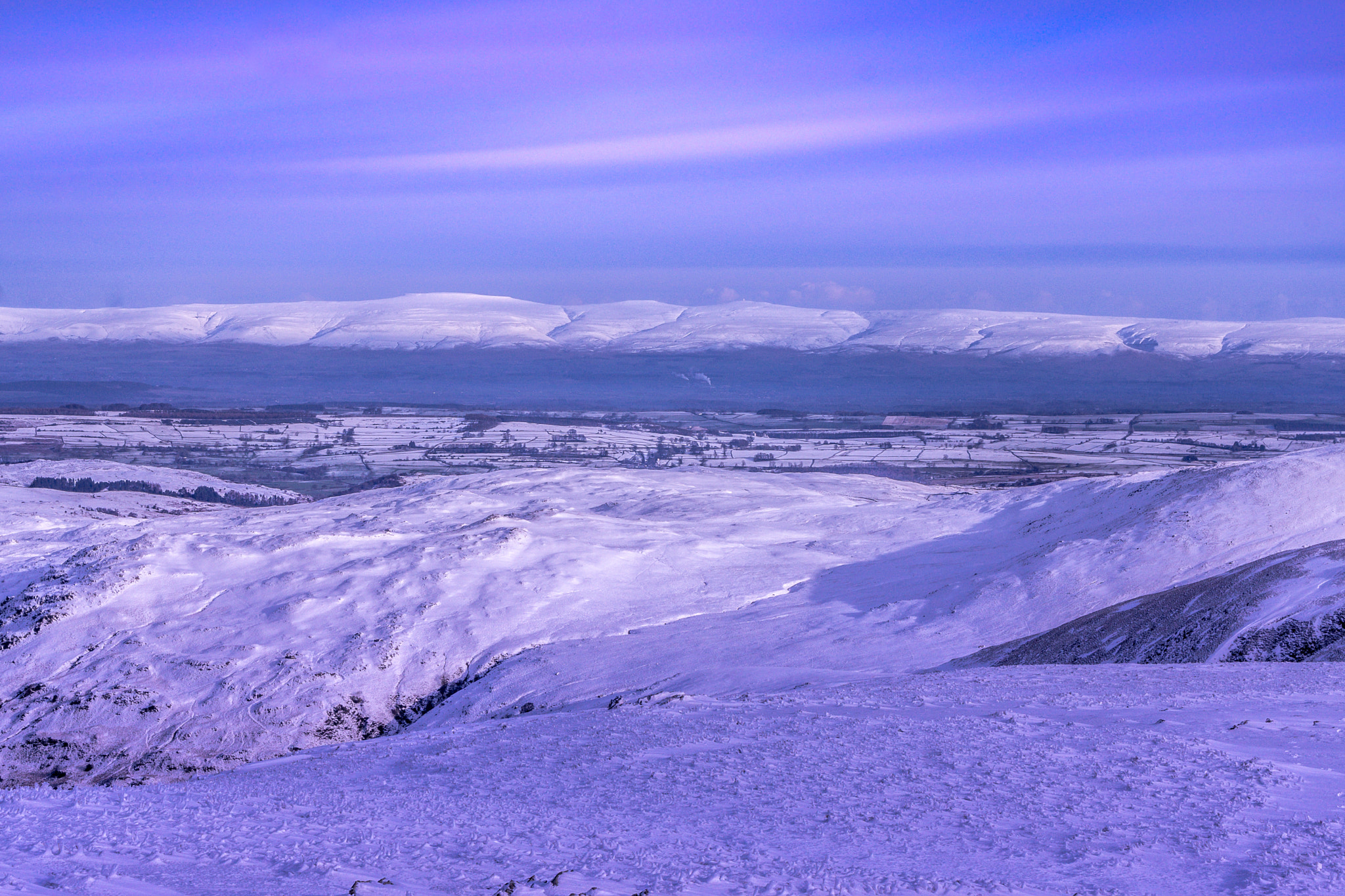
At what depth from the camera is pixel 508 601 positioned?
76.5 feet

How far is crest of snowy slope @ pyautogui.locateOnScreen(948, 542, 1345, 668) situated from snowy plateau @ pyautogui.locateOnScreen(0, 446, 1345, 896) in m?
0.08

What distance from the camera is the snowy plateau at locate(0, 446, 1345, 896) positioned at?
6.52 m

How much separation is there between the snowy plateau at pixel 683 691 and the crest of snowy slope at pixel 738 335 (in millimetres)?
131166

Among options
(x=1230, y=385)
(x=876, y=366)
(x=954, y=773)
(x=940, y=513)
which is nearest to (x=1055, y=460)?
(x=940, y=513)

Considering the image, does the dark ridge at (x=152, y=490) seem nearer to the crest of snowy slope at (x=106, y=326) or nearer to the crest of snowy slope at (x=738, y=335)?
the crest of snowy slope at (x=738, y=335)

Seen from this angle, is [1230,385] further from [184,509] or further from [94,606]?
[94,606]

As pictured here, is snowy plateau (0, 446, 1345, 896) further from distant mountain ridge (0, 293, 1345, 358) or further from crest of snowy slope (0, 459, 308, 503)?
distant mountain ridge (0, 293, 1345, 358)

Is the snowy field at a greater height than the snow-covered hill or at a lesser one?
greater

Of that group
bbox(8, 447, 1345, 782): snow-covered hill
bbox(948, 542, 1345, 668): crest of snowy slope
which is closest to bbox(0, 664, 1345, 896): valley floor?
bbox(948, 542, 1345, 668): crest of snowy slope

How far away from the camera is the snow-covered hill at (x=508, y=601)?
18.3 m

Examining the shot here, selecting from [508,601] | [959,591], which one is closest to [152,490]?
[508,601]

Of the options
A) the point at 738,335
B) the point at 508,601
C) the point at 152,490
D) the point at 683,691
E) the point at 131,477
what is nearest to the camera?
the point at 683,691

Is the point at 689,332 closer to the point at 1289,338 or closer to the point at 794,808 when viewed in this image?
the point at 1289,338

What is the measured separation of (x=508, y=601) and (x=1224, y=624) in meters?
14.6
